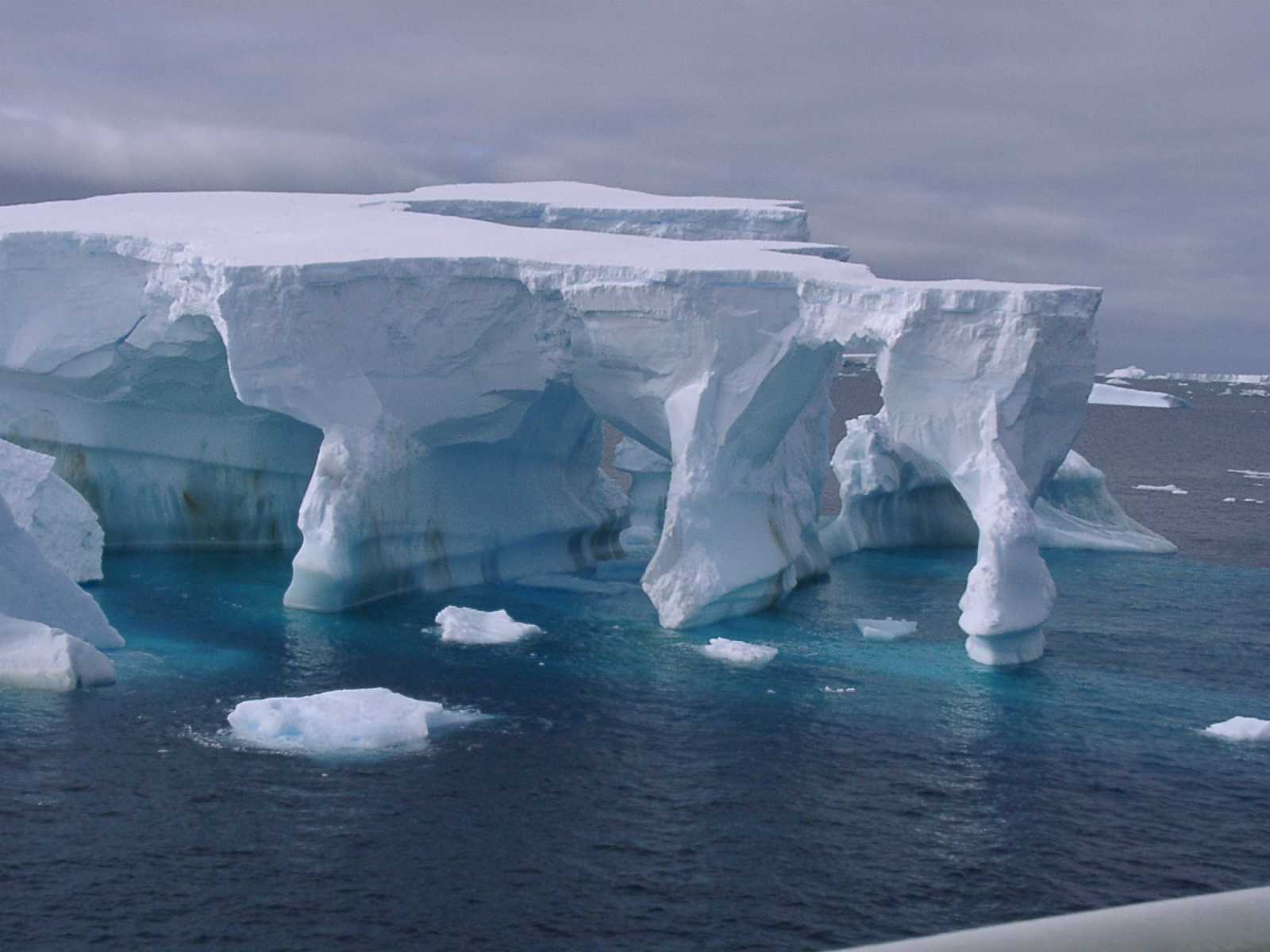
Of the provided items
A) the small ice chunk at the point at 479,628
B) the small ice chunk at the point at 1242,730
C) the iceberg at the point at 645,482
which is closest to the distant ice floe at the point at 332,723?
the small ice chunk at the point at 479,628

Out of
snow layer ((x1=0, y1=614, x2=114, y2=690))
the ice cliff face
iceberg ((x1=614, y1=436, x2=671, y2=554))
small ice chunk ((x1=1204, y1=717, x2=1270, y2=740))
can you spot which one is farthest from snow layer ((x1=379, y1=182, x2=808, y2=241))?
small ice chunk ((x1=1204, y1=717, x2=1270, y2=740))

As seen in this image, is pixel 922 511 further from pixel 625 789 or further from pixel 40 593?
pixel 40 593

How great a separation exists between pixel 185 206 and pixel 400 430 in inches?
409

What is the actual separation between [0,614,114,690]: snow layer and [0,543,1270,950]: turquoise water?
0.33 m

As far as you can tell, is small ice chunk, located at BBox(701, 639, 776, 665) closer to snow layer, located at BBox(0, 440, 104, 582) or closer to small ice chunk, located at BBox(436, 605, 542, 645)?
small ice chunk, located at BBox(436, 605, 542, 645)

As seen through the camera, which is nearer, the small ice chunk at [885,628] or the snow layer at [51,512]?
the small ice chunk at [885,628]

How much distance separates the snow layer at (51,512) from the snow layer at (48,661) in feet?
19.4

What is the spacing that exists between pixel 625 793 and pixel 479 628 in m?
7.87

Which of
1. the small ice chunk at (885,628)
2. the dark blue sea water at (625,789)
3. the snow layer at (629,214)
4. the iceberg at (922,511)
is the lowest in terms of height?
the dark blue sea water at (625,789)

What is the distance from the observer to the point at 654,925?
12.0 metres

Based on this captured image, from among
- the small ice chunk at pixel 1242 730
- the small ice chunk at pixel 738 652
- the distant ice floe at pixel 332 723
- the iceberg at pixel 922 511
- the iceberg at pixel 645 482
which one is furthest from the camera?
the iceberg at pixel 645 482

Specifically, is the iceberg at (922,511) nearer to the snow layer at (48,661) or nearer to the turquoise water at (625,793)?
the turquoise water at (625,793)

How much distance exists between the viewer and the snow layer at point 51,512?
24.4 metres

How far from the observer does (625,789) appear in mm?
15453
